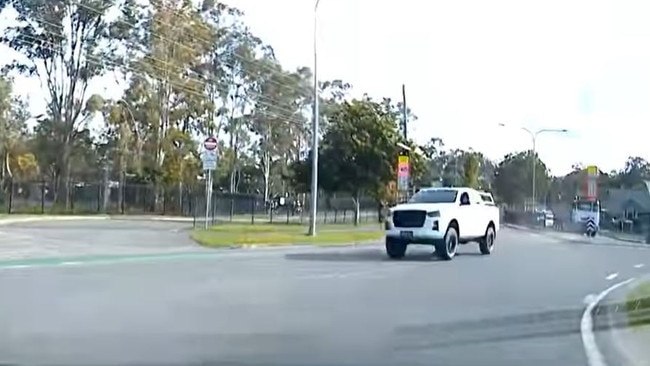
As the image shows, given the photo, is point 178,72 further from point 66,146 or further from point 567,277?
point 567,277

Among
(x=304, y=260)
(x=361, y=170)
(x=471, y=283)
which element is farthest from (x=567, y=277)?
(x=361, y=170)

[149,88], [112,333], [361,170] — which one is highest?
[149,88]

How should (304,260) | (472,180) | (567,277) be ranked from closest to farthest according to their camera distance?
1. (567,277)
2. (304,260)
3. (472,180)

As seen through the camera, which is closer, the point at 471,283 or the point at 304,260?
the point at 471,283

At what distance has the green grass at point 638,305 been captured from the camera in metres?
14.1

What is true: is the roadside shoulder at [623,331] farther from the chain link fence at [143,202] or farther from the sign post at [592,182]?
the sign post at [592,182]

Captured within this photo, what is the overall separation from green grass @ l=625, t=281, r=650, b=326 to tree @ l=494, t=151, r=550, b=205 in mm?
71524

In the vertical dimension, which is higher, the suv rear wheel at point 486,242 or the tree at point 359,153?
the tree at point 359,153

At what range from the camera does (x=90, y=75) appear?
66312 millimetres

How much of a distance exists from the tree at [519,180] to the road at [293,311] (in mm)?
66403

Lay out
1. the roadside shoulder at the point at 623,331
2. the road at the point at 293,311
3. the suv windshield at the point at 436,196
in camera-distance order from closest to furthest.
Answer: the road at the point at 293,311, the roadside shoulder at the point at 623,331, the suv windshield at the point at 436,196

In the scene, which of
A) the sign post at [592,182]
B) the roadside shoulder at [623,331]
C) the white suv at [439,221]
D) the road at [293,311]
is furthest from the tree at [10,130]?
the roadside shoulder at [623,331]

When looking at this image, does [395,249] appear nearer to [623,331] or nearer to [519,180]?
[623,331]

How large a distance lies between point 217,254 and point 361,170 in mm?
31116
